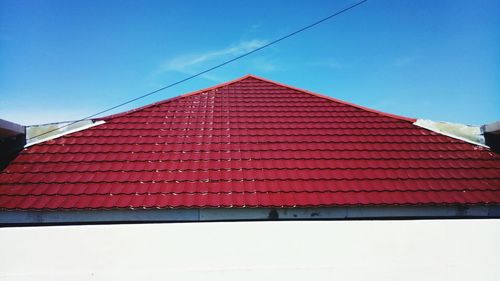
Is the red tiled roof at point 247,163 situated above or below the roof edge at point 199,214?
above

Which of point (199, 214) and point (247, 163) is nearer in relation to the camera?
point (199, 214)

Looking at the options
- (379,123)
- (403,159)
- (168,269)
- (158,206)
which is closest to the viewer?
(168,269)

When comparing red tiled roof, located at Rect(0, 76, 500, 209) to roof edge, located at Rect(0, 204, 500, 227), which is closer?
roof edge, located at Rect(0, 204, 500, 227)

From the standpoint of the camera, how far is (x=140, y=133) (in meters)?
6.27

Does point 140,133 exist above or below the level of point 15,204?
above

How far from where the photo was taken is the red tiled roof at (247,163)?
4.66m

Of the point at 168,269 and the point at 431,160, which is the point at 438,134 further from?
the point at 168,269

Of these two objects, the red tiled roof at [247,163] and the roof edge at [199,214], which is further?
the red tiled roof at [247,163]

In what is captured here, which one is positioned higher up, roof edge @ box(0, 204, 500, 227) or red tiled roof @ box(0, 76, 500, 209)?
red tiled roof @ box(0, 76, 500, 209)

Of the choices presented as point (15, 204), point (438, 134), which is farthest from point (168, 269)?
point (438, 134)

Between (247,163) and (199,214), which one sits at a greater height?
(247,163)

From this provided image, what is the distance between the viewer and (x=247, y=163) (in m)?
5.40

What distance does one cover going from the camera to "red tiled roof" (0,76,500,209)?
4.66 m

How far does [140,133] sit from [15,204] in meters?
2.43
